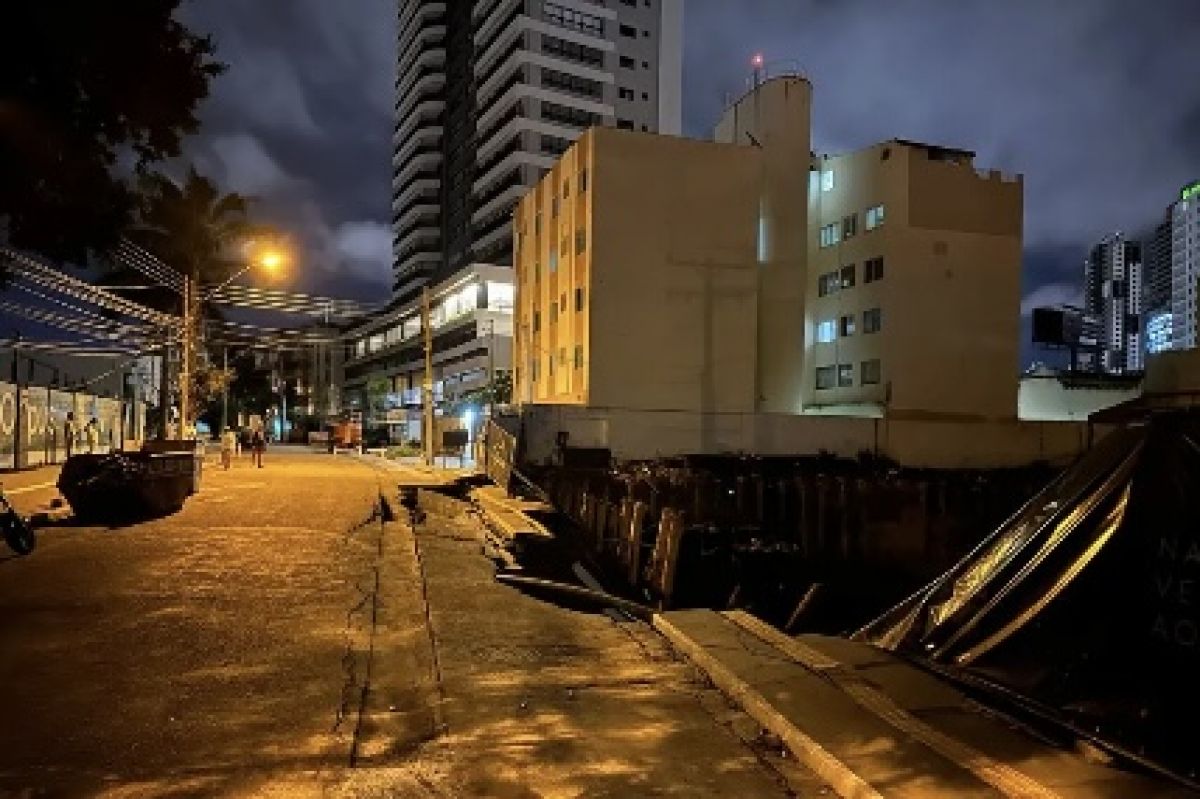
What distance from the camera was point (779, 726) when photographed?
5.68 metres

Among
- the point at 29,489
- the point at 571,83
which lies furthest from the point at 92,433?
the point at 571,83

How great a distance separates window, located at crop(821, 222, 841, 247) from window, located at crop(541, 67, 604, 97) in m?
37.8

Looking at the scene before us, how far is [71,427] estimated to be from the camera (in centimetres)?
2977

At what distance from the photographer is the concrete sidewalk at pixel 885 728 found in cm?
470

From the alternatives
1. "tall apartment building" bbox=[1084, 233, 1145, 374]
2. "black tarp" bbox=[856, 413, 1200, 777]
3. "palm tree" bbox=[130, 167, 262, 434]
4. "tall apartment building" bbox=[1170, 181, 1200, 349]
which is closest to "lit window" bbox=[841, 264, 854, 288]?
"palm tree" bbox=[130, 167, 262, 434]

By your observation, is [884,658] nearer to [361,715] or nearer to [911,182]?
[361,715]

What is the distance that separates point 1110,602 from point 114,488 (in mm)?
13554

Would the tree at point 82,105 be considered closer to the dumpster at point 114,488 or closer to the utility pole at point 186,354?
the dumpster at point 114,488

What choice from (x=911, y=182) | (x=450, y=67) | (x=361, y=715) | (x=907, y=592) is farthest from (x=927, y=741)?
(x=450, y=67)

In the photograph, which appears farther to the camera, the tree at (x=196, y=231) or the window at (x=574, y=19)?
the window at (x=574, y=19)

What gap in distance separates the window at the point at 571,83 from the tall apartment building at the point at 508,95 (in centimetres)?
9

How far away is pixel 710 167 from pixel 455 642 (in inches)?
1438

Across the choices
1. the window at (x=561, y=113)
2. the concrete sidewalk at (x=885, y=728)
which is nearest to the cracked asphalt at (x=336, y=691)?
the concrete sidewalk at (x=885, y=728)

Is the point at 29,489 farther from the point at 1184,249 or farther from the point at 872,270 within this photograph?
the point at 1184,249
